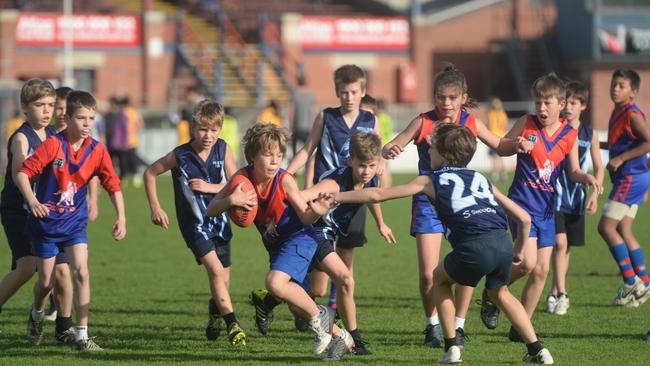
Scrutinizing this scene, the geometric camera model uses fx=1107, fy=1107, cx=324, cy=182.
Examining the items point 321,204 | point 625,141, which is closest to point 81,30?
point 625,141

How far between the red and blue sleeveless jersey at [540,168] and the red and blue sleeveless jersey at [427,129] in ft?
1.44

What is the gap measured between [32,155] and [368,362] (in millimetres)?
2739

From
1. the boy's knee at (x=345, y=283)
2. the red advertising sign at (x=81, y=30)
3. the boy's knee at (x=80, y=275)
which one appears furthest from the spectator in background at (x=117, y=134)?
the boy's knee at (x=345, y=283)

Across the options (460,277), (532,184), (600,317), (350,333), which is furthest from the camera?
(600,317)

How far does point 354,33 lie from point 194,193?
110 ft

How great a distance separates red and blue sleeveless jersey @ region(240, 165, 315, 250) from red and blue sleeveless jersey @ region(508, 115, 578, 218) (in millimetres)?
1803

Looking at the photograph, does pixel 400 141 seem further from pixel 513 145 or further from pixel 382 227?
pixel 513 145

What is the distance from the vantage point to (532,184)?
26.9 ft

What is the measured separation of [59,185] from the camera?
7.74m

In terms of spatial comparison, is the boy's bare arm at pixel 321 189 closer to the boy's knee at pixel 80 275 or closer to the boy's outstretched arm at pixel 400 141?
the boy's outstretched arm at pixel 400 141

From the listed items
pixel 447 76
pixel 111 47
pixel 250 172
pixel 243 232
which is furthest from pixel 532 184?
pixel 111 47

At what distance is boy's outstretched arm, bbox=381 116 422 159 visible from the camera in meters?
7.78

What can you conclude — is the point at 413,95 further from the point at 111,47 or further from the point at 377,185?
the point at 377,185

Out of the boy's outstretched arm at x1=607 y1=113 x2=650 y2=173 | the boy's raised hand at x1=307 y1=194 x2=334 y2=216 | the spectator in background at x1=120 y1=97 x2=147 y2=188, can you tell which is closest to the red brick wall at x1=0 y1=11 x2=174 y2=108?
the spectator in background at x1=120 y1=97 x2=147 y2=188
